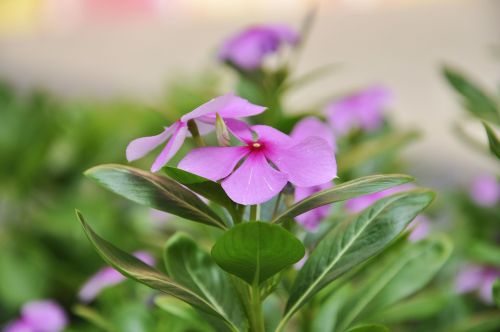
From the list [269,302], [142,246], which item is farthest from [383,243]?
[142,246]

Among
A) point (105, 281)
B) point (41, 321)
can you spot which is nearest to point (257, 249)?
point (105, 281)

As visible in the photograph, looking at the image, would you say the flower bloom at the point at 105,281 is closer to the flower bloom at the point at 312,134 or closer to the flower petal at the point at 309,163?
the flower bloom at the point at 312,134

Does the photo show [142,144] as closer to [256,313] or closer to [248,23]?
[256,313]

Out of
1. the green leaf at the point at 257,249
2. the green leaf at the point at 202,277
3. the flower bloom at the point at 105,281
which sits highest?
the green leaf at the point at 257,249

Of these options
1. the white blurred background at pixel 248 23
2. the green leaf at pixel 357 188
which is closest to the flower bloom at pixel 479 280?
the green leaf at pixel 357 188

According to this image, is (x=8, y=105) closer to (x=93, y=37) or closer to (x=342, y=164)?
(x=342, y=164)

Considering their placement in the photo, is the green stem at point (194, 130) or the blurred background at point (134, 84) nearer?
the green stem at point (194, 130)
